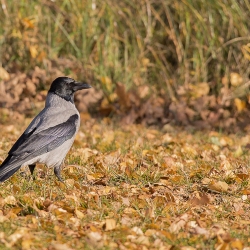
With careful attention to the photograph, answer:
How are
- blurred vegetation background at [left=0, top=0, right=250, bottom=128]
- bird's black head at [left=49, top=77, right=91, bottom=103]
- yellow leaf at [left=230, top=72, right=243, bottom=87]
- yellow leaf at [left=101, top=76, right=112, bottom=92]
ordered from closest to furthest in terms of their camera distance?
1. bird's black head at [left=49, top=77, right=91, bottom=103]
2. yellow leaf at [left=230, top=72, right=243, bottom=87]
3. yellow leaf at [left=101, top=76, right=112, bottom=92]
4. blurred vegetation background at [left=0, top=0, right=250, bottom=128]

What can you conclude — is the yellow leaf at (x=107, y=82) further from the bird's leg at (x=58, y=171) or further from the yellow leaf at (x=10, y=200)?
the yellow leaf at (x=10, y=200)

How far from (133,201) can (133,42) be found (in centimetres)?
575

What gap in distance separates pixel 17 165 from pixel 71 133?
793 millimetres

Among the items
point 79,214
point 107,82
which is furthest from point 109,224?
point 107,82

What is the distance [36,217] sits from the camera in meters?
4.27

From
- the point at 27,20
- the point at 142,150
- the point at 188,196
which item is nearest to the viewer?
the point at 188,196

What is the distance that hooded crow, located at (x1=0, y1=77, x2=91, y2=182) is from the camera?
5.24m

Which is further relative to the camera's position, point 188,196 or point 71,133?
point 71,133

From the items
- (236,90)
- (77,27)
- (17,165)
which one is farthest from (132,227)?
(77,27)

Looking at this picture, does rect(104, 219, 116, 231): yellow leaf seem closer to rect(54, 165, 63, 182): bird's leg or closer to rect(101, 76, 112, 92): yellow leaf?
rect(54, 165, 63, 182): bird's leg

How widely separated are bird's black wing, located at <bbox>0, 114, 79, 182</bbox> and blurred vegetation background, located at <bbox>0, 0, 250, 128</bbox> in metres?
3.91

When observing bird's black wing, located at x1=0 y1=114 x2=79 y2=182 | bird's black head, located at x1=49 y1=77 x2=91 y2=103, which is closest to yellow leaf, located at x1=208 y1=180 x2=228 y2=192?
bird's black wing, located at x1=0 y1=114 x2=79 y2=182

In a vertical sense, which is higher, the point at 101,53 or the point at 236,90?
the point at 101,53

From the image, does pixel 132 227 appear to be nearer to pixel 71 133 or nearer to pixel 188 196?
pixel 188 196
